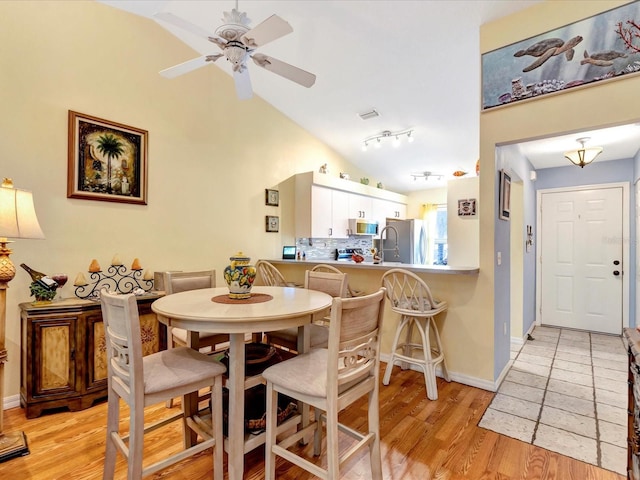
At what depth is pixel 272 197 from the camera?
14.3 feet

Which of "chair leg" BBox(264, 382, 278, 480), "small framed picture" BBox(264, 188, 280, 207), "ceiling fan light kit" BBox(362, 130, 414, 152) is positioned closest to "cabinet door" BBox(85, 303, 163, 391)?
"chair leg" BBox(264, 382, 278, 480)

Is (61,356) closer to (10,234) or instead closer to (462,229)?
(10,234)

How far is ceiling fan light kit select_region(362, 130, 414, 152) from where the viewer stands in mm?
4326

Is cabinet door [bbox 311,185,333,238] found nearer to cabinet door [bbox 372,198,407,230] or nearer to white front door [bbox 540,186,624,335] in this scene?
cabinet door [bbox 372,198,407,230]

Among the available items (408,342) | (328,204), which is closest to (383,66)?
(328,204)

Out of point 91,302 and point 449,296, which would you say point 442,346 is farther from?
point 91,302

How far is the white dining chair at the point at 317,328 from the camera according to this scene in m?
2.18

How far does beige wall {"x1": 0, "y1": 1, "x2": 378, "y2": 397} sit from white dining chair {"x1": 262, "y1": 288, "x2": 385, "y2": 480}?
7.39 ft

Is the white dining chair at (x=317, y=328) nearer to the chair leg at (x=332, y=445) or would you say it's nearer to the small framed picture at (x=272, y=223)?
the chair leg at (x=332, y=445)

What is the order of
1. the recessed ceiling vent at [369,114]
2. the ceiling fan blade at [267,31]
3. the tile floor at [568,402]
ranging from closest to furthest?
the ceiling fan blade at [267,31]
the tile floor at [568,402]
the recessed ceiling vent at [369,114]

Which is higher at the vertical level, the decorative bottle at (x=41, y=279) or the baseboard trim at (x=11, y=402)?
the decorative bottle at (x=41, y=279)

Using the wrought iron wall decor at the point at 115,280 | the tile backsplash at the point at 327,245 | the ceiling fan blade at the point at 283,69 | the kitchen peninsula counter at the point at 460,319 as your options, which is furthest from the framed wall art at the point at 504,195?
the wrought iron wall decor at the point at 115,280

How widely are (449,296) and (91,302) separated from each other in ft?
9.74

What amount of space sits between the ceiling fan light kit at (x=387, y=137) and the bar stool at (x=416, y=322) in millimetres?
2188
